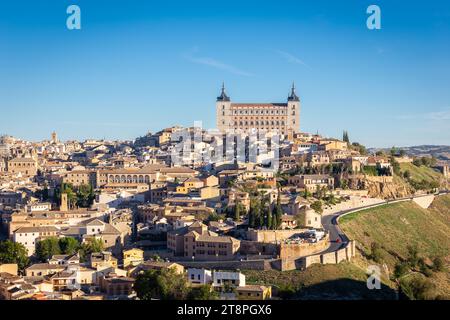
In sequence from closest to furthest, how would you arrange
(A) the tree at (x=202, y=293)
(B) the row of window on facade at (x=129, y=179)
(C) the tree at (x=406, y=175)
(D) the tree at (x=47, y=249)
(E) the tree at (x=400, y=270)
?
(A) the tree at (x=202, y=293)
(D) the tree at (x=47, y=249)
(E) the tree at (x=400, y=270)
(B) the row of window on facade at (x=129, y=179)
(C) the tree at (x=406, y=175)

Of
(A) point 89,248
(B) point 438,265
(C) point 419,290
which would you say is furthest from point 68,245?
(B) point 438,265

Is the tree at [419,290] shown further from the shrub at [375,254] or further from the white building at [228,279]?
the white building at [228,279]

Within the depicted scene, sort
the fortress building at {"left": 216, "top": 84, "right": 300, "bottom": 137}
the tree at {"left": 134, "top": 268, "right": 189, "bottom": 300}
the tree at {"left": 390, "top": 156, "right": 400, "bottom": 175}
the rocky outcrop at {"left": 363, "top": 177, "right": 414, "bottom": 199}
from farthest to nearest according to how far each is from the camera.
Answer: the fortress building at {"left": 216, "top": 84, "right": 300, "bottom": 137} → the tree at {"left": 390, "top": 156, "right": 400, "bottom": 175} → the rocky outcrop at {"left": 363, "top": 177, "right": 414, "bottom": 199} → the tree at {"left": 134, "top": 268, "right": 189, "bottom": 300}

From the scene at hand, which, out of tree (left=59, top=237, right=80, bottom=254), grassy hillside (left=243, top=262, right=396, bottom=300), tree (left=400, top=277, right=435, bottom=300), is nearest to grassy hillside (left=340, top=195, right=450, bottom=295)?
tree (left=400, top=277, right=435, bottom=300)

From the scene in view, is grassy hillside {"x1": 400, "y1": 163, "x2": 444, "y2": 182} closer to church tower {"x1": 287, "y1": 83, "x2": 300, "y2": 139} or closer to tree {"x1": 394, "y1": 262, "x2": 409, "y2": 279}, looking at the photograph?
church tower {"x1": 287, "y1": 83, "x2": 300, "y2": 139}

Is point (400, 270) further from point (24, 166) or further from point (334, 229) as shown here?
point (24, 166)

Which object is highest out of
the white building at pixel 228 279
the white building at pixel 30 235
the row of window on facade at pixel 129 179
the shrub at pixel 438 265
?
the row of window on facade at pixel 129 179

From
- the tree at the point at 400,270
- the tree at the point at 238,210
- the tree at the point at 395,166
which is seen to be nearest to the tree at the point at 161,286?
the tree at the point at 238,210
